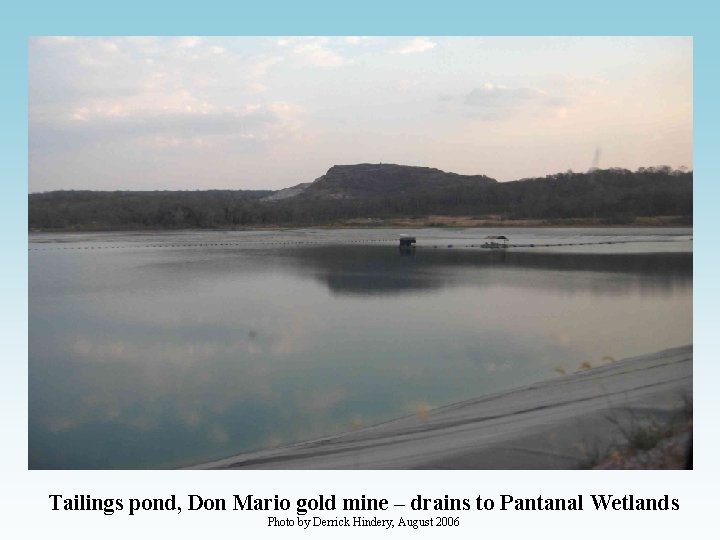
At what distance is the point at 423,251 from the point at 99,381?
13991 mm

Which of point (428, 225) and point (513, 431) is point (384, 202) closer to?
point (428, 225)

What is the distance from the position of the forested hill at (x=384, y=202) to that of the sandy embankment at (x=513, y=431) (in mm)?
6331

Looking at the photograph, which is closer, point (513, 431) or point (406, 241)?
point (513, 431)

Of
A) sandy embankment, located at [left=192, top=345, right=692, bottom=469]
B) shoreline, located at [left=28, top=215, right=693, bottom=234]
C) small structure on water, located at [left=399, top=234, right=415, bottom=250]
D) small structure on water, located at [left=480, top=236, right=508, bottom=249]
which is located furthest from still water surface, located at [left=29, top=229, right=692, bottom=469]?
shoreline, located at [left=28, top=215, right=693, bottom=234]

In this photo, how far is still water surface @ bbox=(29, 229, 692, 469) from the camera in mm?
5660

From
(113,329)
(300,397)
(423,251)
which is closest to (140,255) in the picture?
(423,251)

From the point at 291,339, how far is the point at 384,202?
21299 mm

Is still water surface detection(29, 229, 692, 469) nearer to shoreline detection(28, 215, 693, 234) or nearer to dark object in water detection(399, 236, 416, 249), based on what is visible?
dark object in water detection(399, 236, 416, 249)

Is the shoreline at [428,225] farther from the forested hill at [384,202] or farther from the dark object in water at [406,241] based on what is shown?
the dark object in water at [406,241]

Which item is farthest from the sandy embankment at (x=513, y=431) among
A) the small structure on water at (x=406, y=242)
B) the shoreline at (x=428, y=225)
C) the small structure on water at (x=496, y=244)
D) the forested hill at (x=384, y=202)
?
the shoreline at (x=428, y=225)

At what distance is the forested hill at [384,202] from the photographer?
608 inches

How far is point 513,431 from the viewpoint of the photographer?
4.66 m

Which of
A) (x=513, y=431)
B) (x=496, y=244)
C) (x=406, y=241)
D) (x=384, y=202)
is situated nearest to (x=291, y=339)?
(x=513, y=431)

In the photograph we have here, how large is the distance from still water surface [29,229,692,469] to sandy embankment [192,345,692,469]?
0.42 meters
